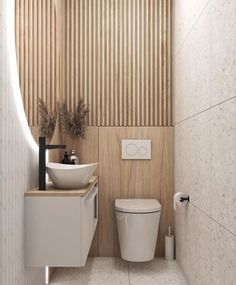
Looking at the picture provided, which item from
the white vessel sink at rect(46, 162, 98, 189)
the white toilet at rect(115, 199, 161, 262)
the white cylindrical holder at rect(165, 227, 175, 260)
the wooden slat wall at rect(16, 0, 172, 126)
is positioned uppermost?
the wooden slat wall at rect(16, 0, 172, 126)

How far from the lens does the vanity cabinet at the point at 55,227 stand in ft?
6.14

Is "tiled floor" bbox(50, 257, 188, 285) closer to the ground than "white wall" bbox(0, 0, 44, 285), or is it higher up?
closer to the ground

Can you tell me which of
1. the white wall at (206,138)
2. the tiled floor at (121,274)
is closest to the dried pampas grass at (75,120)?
the white wall at (206,138)

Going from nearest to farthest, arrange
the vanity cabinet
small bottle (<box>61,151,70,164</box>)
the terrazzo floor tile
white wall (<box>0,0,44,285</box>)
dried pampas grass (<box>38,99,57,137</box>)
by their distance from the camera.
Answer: white wall (<box>0,0,44,285</box>) < the vanity cabinet < dried pampas grass (<box>38,99,57,137</box>) < the terrazzo floor tile < small bottle (<box>61,151,70,164</box>)

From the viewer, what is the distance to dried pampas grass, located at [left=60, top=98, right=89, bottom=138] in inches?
117

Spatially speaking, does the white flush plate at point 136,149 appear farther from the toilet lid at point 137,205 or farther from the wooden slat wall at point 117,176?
the toilet lid at point 137,205

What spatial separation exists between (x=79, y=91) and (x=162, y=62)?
31.9 inches

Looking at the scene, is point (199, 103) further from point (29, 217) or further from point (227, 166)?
point (29, 217)

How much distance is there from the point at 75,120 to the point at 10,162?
1.35m

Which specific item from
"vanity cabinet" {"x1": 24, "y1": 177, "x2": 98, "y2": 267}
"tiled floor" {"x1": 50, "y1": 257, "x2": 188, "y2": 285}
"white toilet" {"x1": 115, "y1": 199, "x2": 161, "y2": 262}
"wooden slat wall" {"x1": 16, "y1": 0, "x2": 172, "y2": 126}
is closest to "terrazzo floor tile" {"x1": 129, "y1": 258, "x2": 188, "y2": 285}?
"tiled floor" {"x1": 50, "y1": 257, "x2": 188, "y2": 285}

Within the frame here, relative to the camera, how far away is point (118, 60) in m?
3.09

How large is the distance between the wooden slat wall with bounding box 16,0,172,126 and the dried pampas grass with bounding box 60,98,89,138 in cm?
9

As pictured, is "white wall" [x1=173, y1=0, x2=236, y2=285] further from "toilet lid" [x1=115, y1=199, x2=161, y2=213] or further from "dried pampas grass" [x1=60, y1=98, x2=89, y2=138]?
"dried pampas grass" [x1=60, y1=98, x2=89, y2=138]

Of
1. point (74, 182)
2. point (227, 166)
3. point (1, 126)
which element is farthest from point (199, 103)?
point (1, 126)
